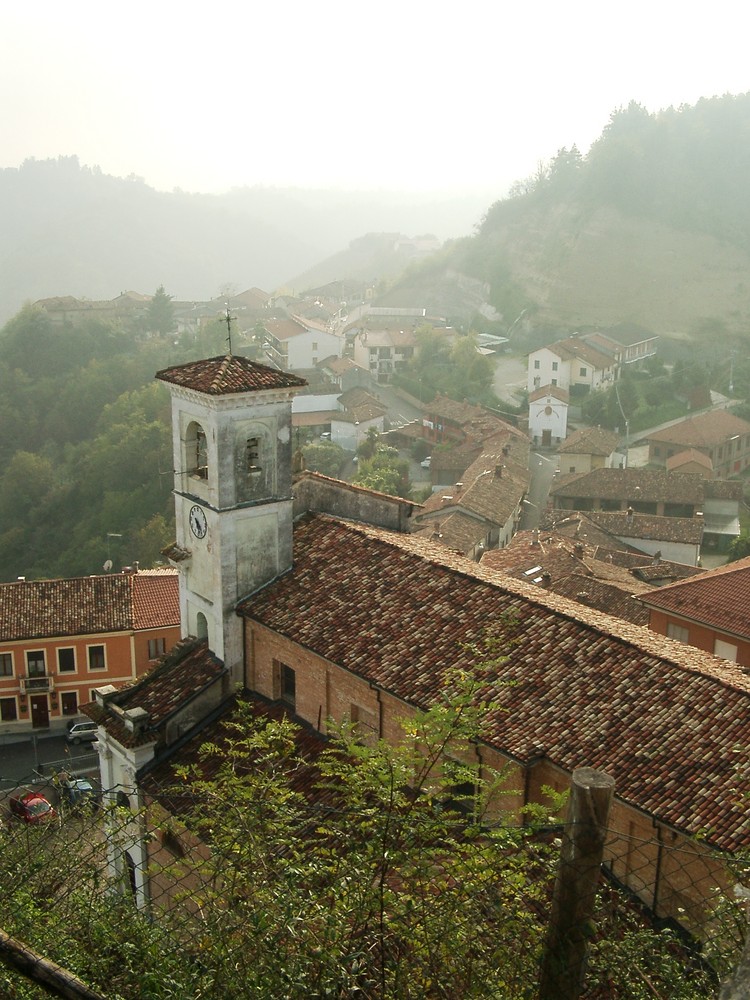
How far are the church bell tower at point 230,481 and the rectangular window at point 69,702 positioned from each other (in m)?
16.4

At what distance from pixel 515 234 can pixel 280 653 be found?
103 metres

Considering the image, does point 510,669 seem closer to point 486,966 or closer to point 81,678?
point 486,966

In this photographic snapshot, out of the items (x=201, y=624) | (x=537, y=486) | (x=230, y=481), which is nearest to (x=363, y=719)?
(x=201, y=624)

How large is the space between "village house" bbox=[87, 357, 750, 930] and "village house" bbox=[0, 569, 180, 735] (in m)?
14.6

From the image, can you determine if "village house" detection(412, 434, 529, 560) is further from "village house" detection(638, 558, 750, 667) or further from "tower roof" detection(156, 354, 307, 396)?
"tower roof" detection(156, 354, 307, 396)

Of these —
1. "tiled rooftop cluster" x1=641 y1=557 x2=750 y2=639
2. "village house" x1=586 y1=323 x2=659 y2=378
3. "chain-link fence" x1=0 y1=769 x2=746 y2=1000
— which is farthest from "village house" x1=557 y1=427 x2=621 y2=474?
"chain-link fence" x1=0 y1=769 x2=746 y2=1000

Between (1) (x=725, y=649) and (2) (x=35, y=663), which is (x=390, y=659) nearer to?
(1) (x=725, y=649)

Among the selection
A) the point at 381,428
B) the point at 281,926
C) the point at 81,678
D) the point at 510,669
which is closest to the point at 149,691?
the point at 510,669

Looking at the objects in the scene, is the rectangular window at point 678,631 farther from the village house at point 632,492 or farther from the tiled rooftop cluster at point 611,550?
the village house at point 632,492

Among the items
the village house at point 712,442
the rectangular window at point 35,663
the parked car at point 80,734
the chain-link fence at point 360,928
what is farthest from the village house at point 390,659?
the village house at point 712,442

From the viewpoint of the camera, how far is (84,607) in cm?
3478

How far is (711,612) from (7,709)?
23.5m

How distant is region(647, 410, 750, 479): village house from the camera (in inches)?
2378

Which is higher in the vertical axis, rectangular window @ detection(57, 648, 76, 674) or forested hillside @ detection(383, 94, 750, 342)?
forested hillside @ detection(383, 94, 750, 342)
